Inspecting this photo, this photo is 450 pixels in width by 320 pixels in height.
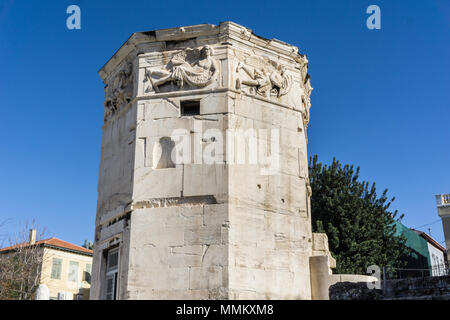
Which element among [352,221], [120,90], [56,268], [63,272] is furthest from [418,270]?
[63,272]

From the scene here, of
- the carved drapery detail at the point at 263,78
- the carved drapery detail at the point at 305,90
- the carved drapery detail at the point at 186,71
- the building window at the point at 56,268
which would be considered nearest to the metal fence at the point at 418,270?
the carved drapery detail at the point at 305,90

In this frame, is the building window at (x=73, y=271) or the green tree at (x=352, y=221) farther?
the building window at (x=73, y=271)

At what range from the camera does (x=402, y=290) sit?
7.71 meters

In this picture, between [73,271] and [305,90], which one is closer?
[305,90]

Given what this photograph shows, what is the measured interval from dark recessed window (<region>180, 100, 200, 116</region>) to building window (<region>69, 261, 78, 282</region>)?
32.7 metres

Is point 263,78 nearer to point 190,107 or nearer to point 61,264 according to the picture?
point 190,107

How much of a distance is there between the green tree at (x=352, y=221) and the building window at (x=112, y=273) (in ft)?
45.9

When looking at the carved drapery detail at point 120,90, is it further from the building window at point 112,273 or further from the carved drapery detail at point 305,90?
the carved drapery detail at point 305,90

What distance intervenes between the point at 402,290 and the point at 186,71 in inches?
234

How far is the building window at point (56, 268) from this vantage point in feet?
125

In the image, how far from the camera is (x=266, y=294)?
9.30 meters

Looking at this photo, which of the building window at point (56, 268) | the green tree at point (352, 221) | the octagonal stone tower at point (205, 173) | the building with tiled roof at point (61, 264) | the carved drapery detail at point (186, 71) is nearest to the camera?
the octagonal stone tower at point (205, 173)
